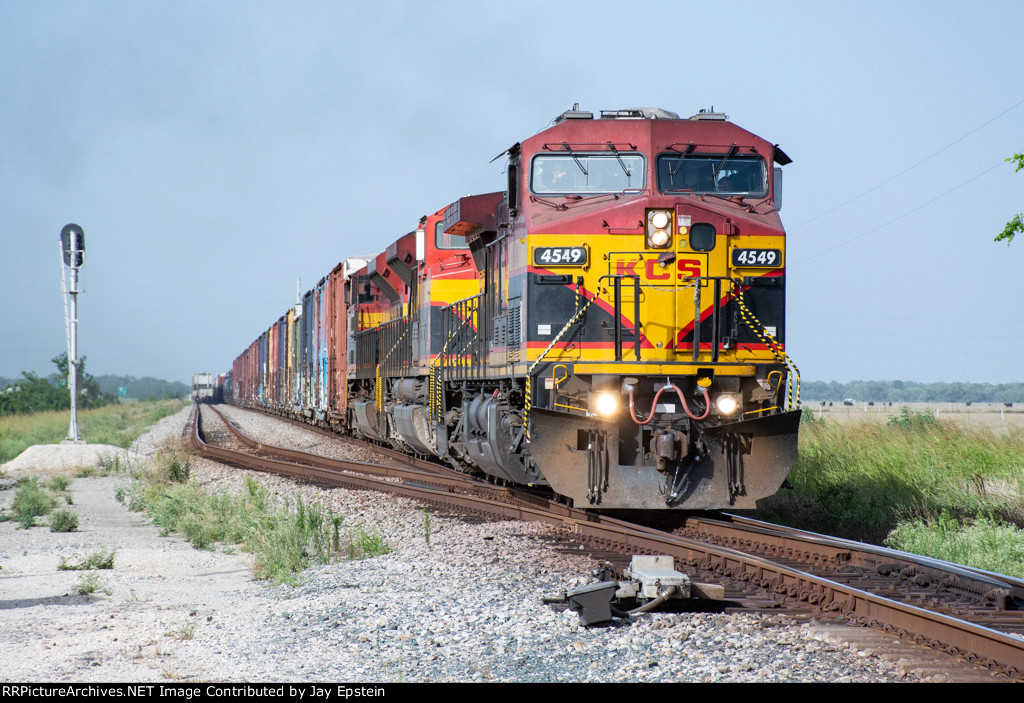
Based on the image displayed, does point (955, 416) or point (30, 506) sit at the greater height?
point (955, 416)

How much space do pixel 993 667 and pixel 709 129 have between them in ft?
19.5

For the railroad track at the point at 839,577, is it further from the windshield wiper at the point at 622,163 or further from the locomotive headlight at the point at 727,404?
the windshield wiper at the point at 622,163

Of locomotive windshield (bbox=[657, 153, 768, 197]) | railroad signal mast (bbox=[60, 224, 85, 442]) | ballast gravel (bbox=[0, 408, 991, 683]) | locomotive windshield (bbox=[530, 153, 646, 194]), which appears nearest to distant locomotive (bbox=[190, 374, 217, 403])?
railroad signal mast (bbox=[60, 224, 85, 442])

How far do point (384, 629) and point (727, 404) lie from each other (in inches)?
164

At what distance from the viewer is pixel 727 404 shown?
8758 mm

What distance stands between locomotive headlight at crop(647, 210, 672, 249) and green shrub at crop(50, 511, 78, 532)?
7263mm

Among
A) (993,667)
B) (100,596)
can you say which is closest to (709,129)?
(993,667)

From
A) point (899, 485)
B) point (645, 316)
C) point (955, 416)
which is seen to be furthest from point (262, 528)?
point (955, 416)

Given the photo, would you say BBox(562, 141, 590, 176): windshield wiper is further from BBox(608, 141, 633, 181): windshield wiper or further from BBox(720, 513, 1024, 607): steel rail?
BBox(720, 513, 1024, 607): steel rail

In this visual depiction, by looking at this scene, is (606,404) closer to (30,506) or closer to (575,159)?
(575,159)

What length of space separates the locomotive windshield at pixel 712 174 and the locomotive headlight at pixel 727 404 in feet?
6.67

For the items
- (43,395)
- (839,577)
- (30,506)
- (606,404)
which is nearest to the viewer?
(839,577)

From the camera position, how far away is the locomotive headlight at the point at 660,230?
8969 millimetres

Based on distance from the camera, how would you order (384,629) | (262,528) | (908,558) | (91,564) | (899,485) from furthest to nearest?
(899,485)
(262,528)
(91,564)
(908,558)
(384,629)
